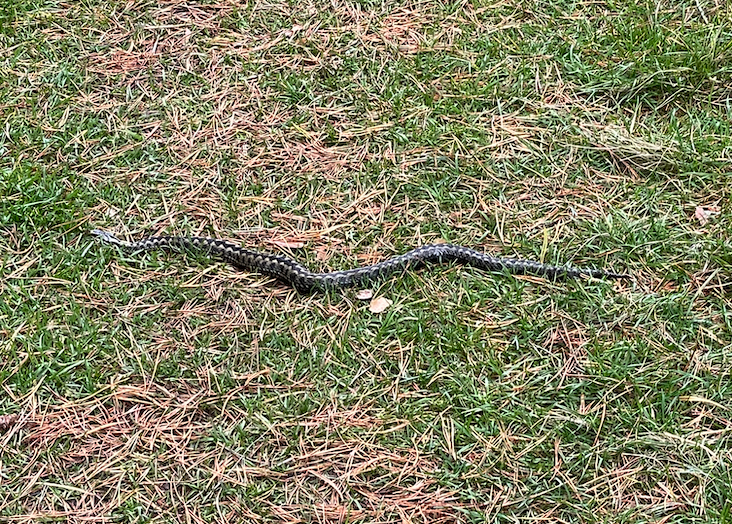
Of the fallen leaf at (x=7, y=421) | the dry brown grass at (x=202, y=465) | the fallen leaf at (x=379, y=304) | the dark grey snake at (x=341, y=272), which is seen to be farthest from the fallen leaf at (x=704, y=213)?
the fallen leaf at (x=7, y=421)

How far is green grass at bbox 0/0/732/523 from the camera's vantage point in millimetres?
3842

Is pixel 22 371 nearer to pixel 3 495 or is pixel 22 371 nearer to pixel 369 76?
pixel 3 495

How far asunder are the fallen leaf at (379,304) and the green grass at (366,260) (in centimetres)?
7

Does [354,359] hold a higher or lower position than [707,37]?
lower

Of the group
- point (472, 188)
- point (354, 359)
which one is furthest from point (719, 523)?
point (472, 188)

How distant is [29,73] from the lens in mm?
5977

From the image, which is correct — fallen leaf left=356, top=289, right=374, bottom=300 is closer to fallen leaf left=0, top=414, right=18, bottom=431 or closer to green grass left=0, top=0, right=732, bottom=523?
green grass left=0, top=0, right=732, bottom=523

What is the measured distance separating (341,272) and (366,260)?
199mm

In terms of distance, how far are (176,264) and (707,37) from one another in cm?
377

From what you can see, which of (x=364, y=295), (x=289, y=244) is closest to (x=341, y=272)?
(x=364, y=295)

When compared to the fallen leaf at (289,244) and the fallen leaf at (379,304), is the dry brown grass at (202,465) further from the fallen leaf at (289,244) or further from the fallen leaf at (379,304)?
the fallen leaf at (289,244)

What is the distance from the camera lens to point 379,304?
4.53m

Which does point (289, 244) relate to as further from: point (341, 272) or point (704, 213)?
point (704, 213)

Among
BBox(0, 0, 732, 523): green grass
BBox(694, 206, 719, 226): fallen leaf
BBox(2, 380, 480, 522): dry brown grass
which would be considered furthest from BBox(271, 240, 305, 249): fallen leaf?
BBox(694, 206, 719, 226): fallen leaf
